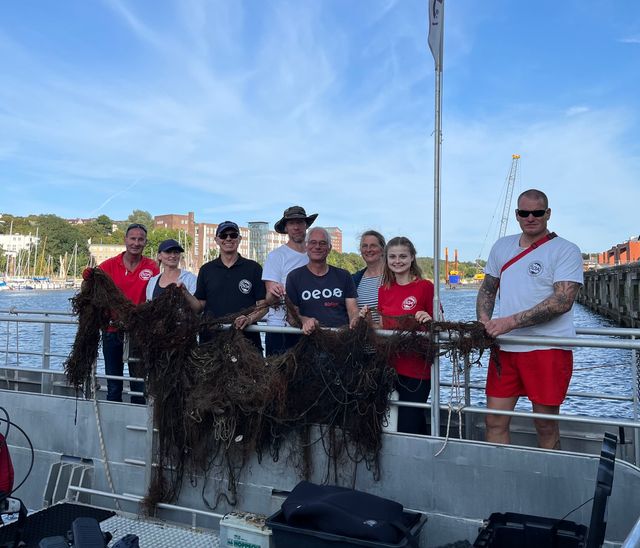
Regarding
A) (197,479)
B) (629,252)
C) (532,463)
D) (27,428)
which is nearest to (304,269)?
(197,479)

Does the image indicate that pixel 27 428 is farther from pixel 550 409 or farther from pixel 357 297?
pixel 550 409

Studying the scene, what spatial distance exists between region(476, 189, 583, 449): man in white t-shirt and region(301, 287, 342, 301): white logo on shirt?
1.31 metres

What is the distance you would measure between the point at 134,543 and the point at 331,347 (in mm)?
1869

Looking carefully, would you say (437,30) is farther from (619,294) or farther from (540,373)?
(619,294)

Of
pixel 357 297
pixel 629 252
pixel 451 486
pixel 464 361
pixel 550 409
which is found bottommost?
pixel 451 486

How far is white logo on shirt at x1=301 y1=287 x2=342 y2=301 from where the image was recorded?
5025 mm

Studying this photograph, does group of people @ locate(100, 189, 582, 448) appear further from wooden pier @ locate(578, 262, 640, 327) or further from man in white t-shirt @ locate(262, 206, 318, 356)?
wooden pier @ locate(578, 262, 640, 327)

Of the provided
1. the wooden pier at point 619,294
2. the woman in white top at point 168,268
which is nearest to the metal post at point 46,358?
the woman in white top at point 168,268

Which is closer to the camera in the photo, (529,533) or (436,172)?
(529,533)

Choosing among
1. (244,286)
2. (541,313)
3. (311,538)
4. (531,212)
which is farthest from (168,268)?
(541,313)

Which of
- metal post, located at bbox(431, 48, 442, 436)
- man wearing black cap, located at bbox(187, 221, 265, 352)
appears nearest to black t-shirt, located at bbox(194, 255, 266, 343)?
man wearing black cap, located at bbox(187, 221, 265, 352)

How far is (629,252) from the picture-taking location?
238 ft

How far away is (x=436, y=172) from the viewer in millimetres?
4328

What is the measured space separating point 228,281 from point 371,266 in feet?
4.35
